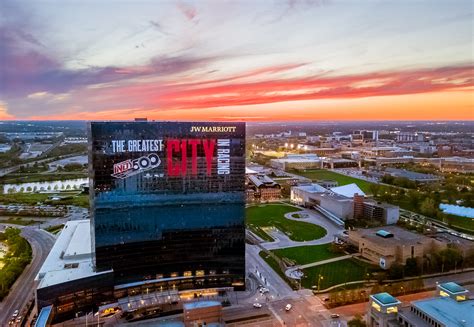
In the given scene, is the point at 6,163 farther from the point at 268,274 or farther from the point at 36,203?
the point at 268,274

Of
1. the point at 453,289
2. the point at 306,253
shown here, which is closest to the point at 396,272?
the point at 453,289

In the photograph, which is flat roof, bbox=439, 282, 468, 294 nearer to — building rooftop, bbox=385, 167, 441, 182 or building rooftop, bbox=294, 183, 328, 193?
building rooftop, bbox=294, 183, 328, 193

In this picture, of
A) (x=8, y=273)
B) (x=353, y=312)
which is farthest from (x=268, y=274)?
(x=8, y=273)

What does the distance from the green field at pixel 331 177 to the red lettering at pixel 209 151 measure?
8355 centimetres

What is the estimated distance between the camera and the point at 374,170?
158625 millimetres

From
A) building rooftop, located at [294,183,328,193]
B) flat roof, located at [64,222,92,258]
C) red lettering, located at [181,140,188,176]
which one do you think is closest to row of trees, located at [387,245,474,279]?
red lettering, located at [181,140,188,176]

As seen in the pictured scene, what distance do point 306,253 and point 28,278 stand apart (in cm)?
4533

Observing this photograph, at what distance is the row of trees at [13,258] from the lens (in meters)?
55.3

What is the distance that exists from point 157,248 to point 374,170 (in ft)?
411

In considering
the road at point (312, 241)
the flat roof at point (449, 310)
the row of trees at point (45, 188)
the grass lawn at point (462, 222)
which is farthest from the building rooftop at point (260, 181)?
the flat roof at point (449, 310)

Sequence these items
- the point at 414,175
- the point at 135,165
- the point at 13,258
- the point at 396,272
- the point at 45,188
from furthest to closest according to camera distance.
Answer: the point at 414,175 → the point at 45,188 → the point at 13,258 → the point at 396,272 → the point at 135,165

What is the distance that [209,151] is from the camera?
54062mm

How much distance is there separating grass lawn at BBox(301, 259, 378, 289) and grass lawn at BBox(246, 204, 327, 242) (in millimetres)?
13037

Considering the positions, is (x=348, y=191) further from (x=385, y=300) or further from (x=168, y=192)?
(x=168, y=192)
